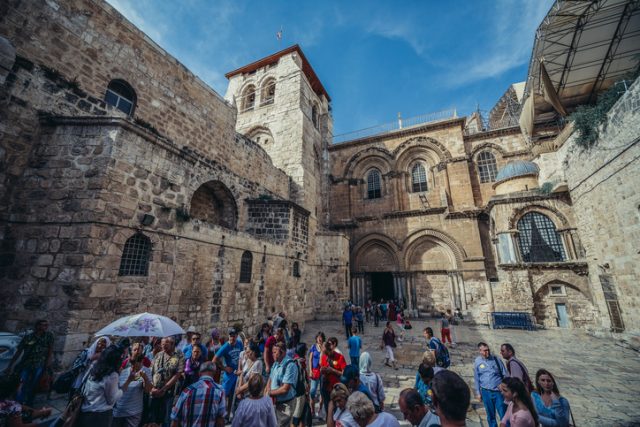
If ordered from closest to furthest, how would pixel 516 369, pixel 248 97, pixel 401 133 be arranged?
pixel 516 369 → pixel 401 133 → pixel 248 97

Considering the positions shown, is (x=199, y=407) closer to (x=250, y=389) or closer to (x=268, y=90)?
(x=250, y=389)

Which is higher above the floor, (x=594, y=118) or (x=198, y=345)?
(x=594, y=118)

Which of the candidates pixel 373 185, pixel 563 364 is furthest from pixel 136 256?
pixel 373 185

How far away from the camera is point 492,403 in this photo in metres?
3.62

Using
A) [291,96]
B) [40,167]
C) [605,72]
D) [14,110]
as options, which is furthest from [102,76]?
[605,72]

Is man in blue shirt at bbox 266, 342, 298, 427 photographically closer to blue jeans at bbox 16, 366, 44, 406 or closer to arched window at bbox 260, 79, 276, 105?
blue jeans at bbox 16, 366, 44, 406

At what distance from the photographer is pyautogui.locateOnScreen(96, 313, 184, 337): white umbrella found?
3.46 metres

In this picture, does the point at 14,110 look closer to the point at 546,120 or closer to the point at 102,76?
the point at 102,76

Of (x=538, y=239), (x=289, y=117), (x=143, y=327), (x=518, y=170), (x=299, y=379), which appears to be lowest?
(x=299, y=379)

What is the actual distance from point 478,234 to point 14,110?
58.6ft

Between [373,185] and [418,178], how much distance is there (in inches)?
120

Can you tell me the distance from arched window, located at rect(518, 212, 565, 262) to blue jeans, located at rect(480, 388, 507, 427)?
1094cm

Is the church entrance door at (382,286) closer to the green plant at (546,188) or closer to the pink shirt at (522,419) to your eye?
the green plant at (546,188)

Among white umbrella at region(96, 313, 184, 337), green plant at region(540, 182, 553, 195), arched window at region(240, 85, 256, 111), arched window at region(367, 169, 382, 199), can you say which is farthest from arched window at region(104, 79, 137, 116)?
green plant at region(540, 182, 553, 195)
